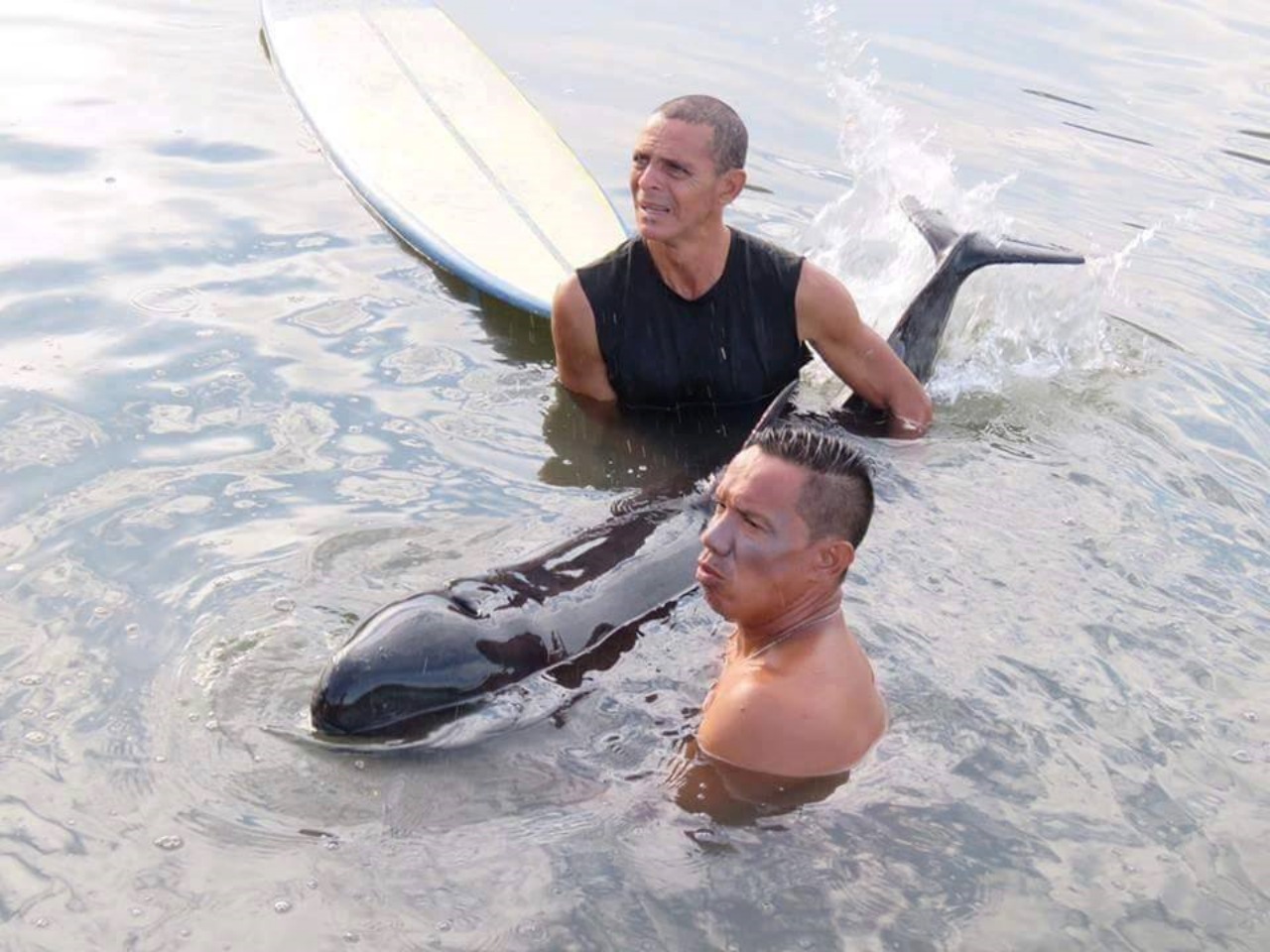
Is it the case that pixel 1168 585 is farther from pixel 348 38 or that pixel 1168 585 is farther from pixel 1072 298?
pixel 348 38

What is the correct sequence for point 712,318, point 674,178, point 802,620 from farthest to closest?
point 712,318 → point 674,178 → point 802,620

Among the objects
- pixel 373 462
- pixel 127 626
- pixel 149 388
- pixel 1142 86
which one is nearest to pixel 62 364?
pixel 149 388

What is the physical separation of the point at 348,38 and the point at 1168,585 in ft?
19.9

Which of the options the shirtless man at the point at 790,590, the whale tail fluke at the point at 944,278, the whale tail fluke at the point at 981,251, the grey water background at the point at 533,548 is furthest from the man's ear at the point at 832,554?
the whale tail fluke at the point at 981,251

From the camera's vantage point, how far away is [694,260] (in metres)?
5.77

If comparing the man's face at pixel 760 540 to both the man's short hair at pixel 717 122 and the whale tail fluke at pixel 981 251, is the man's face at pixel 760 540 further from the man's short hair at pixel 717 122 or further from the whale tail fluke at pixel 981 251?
the whale tail fluke at pixel 981 251

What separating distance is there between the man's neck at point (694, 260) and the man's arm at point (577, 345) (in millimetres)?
303

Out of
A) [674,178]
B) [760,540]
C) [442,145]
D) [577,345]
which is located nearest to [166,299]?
[577,345]

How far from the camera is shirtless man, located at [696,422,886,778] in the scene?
3.81 meters

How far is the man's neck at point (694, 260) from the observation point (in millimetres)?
A: 5730

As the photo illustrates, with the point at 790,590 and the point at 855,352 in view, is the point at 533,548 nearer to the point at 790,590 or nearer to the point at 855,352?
the point at 790,590

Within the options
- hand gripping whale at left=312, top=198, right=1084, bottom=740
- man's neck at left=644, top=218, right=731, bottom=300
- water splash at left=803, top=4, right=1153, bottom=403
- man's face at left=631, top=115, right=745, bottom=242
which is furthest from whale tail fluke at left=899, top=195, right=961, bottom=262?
hand gripping whale at left=312, top=198, right=1084, bottom=740

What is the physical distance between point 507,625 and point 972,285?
3661mm

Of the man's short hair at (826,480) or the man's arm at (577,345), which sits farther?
the man's arm at (577,345)
